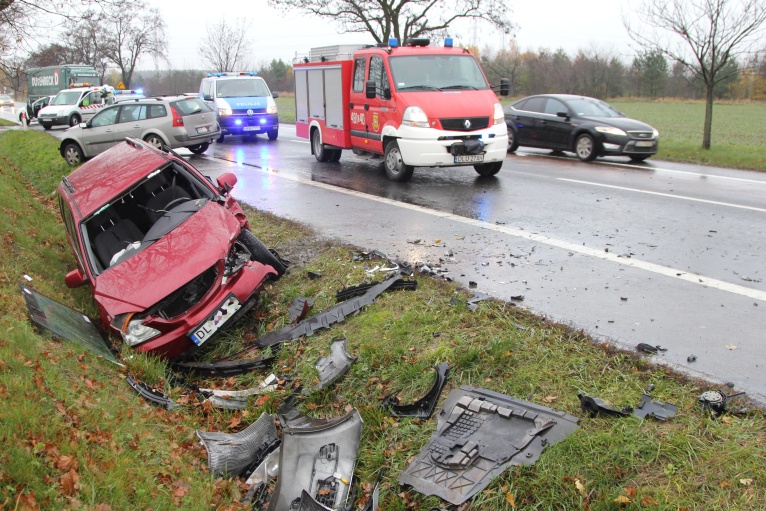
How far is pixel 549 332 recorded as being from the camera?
4699mm

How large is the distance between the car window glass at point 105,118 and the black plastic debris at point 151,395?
1381cm

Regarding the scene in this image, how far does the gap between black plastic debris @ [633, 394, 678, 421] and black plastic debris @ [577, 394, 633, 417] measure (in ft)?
0.19

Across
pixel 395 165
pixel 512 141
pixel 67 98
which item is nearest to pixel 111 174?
pixel 395 165

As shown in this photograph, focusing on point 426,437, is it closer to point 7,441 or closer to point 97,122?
point 7,441

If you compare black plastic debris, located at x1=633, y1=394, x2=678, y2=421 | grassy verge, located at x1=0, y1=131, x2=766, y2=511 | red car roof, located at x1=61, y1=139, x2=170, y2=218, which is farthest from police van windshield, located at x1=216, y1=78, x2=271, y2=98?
black plastic debris, located at x1=633, y1=394, x2=678, y2=421

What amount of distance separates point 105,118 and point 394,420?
15.3 meters

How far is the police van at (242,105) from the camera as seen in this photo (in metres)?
21.0

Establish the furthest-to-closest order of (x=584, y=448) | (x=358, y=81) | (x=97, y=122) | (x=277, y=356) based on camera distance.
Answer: (x=97, y=122)
(x=358, y=81)
(x=277, y=356)
(x=584, y=448)

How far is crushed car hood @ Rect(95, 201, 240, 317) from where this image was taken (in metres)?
5.28

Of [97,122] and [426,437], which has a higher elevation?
[97,122]

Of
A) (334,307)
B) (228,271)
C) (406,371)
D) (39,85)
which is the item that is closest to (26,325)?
(228,271)

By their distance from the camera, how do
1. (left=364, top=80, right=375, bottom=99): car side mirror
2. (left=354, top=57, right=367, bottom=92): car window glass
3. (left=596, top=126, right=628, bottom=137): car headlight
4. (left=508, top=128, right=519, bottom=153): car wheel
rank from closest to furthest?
(left=364, top=80, right=375, bottom=99): car side mirror
(left=354, top=57, right=367, bottom=92): car window glass
(left=596, top=126, right=628, bottom=137): car headlight
(left=508, top=128, right=519, bottom=153): car wheel

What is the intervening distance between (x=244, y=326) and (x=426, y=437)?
2687 millimetres

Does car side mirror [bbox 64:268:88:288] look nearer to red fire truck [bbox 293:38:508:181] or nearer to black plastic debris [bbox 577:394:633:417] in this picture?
black plastic debris [bbox 577:394:633:417]
